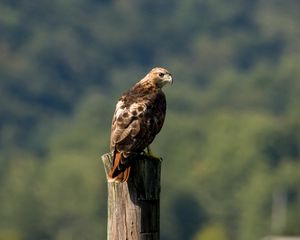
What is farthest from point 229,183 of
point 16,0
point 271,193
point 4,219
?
point 16,0

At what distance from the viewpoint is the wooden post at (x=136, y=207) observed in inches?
354

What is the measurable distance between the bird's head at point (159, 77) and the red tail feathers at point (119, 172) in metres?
1.79

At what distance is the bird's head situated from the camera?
11.3 m

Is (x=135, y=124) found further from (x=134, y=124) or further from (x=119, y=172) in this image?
(x=119, y=172)

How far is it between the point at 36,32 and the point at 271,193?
90758 millimetres

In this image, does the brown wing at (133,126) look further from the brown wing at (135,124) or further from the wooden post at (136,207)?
the wooden post at (136,207)

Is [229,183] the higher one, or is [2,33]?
[2,33]

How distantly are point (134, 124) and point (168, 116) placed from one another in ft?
354

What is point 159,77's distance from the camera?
37.4ft

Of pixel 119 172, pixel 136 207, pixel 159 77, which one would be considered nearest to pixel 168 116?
pixel 159 77

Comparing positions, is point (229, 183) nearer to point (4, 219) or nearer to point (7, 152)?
point (4, 219)

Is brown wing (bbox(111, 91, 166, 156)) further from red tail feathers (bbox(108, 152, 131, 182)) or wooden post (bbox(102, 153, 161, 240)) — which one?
wooden post (bbox(102, 153, 161, 240))

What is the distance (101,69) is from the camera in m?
178

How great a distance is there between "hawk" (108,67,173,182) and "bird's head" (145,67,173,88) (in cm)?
18
